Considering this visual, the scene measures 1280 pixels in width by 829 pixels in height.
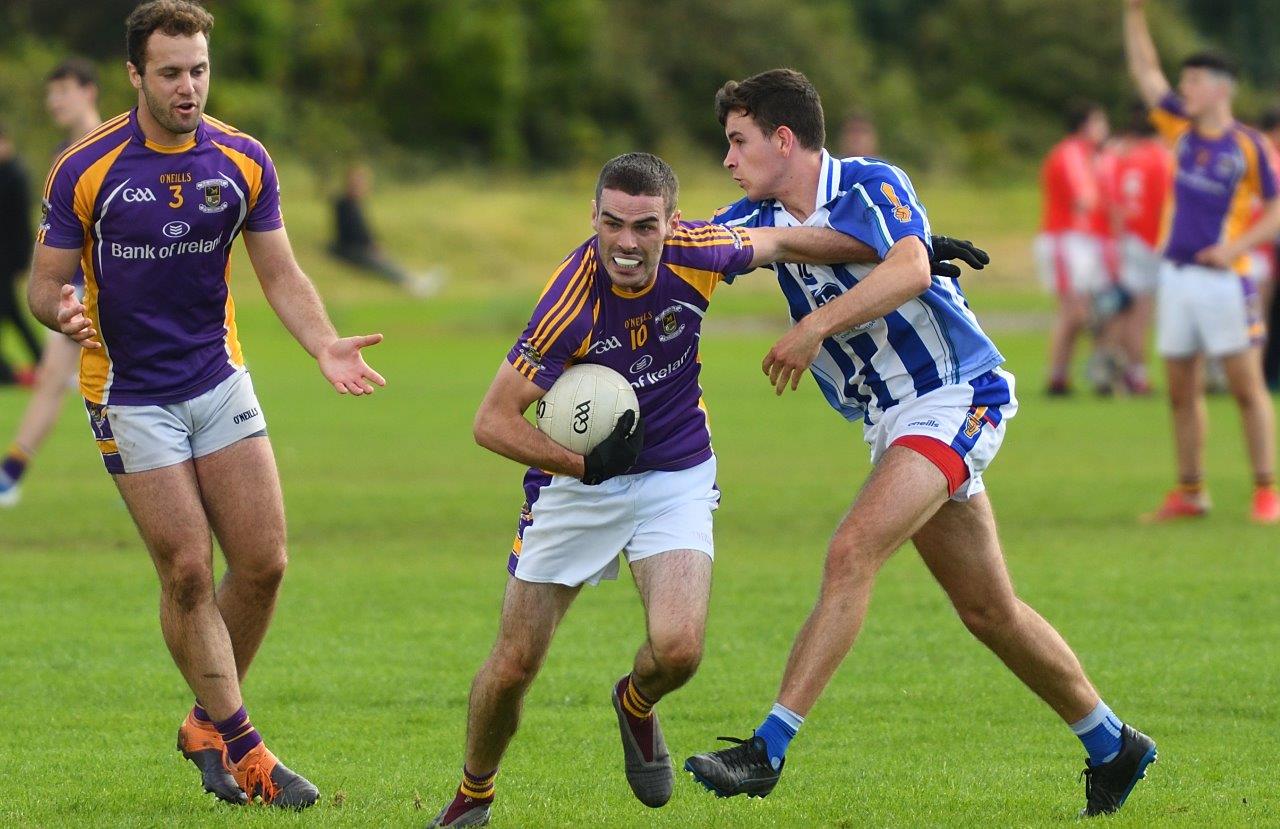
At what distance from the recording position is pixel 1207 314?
11.5m

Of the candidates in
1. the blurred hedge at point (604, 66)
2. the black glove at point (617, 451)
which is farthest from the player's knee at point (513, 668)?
the blurred hedge at point (604, 66)

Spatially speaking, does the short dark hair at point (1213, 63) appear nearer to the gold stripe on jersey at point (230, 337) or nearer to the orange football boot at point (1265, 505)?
the orange football boot at point (1265, 505)

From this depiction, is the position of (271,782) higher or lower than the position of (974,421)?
lower

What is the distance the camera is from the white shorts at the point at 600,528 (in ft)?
18.9

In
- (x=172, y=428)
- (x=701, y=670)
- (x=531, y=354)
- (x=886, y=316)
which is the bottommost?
(x=701, y=670)

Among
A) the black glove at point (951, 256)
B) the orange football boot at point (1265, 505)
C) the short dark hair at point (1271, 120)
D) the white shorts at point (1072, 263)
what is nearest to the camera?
the black glove at point (951, 256)

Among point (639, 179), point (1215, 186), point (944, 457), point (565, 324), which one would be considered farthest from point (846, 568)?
point (1215, 186)

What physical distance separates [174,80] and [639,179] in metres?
1.58

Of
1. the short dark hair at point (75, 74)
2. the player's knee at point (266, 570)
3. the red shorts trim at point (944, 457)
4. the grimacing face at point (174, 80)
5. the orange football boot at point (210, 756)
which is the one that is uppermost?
the grimacing face at point (174, 80)

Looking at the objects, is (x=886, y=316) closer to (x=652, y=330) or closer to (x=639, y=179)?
(x=652, y=330)

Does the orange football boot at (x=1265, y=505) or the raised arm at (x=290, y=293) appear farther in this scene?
the orange football boot at (x=1265, y=505)

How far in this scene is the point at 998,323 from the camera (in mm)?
31281

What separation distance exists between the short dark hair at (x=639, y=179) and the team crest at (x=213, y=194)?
1340mm

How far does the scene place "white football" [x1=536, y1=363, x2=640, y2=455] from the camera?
5.58 metres
